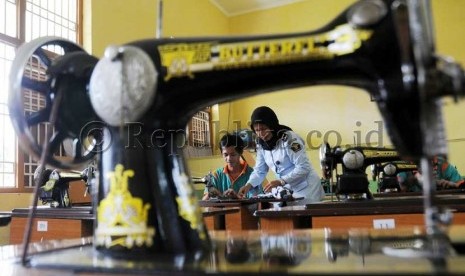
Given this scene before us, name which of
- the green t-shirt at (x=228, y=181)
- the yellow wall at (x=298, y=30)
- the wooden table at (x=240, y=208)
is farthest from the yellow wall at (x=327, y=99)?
the wooden table at (x=240, y=208)

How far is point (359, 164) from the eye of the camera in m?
1.84

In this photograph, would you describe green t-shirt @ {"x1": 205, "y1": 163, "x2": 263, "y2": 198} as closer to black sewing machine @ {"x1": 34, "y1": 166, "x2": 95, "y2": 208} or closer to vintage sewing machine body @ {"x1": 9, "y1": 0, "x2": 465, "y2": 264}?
Answer: black sewing machine @ {"x1": 34, "y1": 166, "x2": 95, "y2": 208}

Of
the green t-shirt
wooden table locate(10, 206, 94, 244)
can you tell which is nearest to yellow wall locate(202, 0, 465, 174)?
the green t-shirt

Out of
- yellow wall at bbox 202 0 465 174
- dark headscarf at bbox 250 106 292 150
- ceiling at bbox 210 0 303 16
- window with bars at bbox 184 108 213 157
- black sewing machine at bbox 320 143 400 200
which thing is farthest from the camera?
ceiling at bbox 210 0 303 16

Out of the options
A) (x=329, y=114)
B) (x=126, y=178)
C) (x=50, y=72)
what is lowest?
(x=126, y=178)

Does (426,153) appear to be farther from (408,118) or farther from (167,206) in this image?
(167,206)

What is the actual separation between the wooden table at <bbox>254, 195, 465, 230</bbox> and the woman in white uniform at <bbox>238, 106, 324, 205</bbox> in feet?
4.20

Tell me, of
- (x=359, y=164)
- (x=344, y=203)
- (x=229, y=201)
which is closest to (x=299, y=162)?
(x=229, y=201)

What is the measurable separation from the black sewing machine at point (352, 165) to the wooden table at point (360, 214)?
5.5 inches

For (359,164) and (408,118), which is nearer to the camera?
(408,118)

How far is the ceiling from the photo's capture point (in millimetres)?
7559

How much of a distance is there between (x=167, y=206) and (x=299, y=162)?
2.41m

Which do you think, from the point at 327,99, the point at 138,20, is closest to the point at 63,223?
the point at 138,20

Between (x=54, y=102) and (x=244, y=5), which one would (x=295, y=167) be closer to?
(x=54, y=102)
